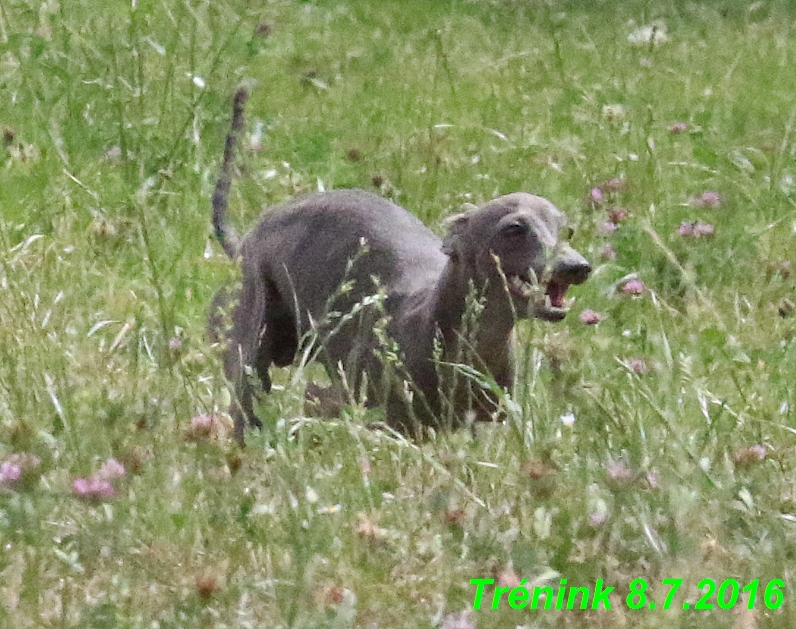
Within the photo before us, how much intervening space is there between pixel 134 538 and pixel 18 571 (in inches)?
7.7

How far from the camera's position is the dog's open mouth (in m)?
2.93

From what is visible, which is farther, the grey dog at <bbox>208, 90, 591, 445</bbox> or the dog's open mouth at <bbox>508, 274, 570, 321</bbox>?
the grey dog at <bbox>208, 90, 591, 445</bbox>

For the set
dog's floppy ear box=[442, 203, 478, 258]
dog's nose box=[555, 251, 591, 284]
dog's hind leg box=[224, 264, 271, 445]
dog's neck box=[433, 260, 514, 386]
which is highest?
dog's nose box=[555, 251, 591, 284]

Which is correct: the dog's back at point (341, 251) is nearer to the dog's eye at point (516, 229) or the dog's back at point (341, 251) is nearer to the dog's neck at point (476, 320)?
the dog's neck at point (476, 320)

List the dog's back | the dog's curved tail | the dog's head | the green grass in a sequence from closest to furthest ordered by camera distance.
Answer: the green grass → the dog's head → the dog's back → the dog's curved tail

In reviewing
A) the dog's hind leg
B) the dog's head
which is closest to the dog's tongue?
the dog's head

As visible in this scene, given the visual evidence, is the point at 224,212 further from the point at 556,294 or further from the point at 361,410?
the point at 361,410

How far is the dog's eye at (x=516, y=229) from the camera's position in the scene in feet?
10.5

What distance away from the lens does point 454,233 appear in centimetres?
335

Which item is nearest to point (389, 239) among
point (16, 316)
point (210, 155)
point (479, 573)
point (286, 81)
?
point (16, 316)

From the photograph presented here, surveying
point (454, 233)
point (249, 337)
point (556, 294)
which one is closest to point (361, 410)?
point (556, 294)

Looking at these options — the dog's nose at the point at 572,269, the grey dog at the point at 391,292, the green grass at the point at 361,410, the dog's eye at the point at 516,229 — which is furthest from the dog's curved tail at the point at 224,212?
the dog's nose at the point at 572,269

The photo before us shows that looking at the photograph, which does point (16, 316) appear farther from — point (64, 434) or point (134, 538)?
point (134, 538)

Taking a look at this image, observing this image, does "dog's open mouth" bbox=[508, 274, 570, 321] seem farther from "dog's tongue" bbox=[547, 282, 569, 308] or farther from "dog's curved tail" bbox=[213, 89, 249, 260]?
"dog's curved tail" bbox=[213, 89, 249, 260]
